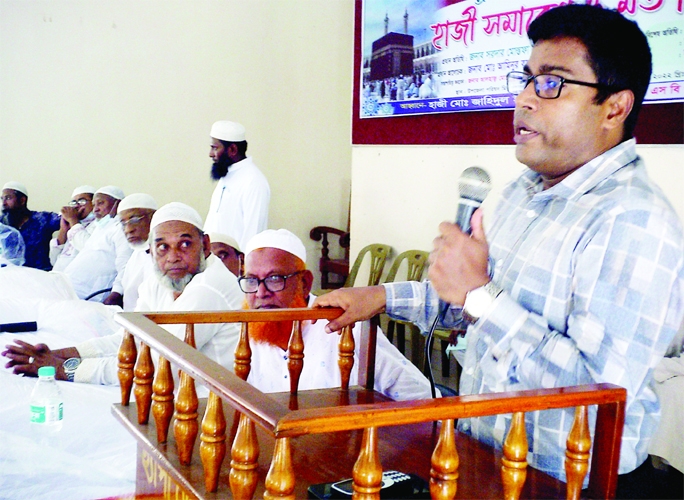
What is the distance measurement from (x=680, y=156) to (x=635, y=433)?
2.59 metres

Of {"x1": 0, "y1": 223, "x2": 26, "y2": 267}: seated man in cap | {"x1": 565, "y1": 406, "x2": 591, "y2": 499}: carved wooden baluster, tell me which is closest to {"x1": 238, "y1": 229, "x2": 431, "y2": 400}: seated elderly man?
{"x1": 565, "y1": 406, "x2": 591, "y2": 499}: carved wooden baluster

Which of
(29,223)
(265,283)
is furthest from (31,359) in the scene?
(29,223)

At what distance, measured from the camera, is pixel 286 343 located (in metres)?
2.70

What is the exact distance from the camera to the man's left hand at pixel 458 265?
1.31 metres

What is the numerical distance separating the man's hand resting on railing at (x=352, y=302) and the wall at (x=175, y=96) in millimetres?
6262

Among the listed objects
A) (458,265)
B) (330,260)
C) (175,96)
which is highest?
(175,96)

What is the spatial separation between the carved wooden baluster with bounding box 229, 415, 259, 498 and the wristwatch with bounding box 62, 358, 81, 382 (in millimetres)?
2012

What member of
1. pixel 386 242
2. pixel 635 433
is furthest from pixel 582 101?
pixel 386 242

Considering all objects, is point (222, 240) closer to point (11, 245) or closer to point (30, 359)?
point (30, 359)

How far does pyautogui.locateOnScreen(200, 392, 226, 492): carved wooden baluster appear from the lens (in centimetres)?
120

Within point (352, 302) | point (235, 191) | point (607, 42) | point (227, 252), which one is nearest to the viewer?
point (607, 42)

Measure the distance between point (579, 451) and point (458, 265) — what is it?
14.3 inches

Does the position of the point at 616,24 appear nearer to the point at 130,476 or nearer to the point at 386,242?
the point at 130,476

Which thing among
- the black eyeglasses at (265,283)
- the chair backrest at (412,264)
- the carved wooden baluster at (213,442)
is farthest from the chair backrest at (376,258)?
the carved wooden baluster at (213,442)
